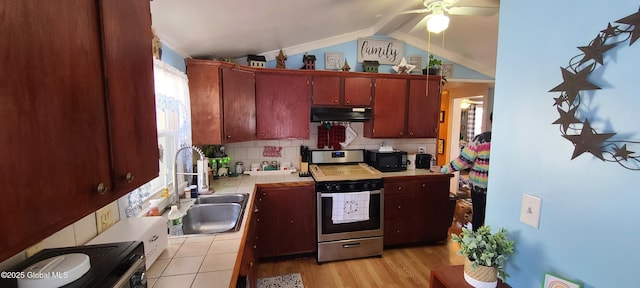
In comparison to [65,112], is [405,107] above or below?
above

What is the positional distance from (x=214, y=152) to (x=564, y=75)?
9.66 ft

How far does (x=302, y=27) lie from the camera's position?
2541mm

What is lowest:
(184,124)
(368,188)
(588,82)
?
(368,188)

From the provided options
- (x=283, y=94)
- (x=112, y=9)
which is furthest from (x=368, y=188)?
(x=112, y=9)

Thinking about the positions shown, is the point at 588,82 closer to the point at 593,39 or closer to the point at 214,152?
the point at 593,39

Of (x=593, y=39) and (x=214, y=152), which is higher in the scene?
(x=593, y=39)

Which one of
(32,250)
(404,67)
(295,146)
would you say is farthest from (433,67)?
(32,250)

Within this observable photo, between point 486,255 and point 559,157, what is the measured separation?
→ 46 cm

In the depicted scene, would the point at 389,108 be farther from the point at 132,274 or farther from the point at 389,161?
the point at 132,274

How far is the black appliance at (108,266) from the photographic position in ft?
2.28

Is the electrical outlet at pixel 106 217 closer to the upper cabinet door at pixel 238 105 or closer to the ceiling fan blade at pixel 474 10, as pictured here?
the upper cabinet door at pixel 238 105

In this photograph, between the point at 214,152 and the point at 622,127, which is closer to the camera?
the point at 622,127

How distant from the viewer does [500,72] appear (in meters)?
1.17

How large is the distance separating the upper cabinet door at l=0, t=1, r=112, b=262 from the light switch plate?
58.7 inches
